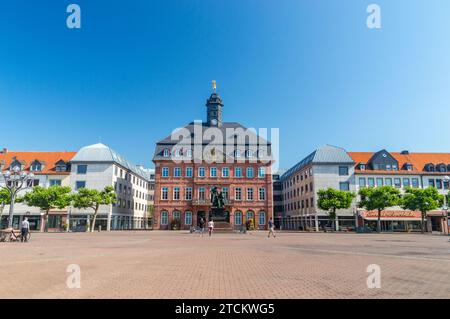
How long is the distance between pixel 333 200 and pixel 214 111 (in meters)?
A: 31.2

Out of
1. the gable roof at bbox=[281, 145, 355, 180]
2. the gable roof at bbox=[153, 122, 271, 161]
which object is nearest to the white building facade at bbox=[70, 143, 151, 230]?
the gable roof at bbox=[153, 122, 271, 161]

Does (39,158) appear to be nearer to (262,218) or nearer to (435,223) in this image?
(262,218)

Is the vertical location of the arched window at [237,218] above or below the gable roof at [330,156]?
below

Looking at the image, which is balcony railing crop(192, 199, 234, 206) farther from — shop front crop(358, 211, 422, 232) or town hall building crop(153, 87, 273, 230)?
shop front crop(358, 211, 422, 232)

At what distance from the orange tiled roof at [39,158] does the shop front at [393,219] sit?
55.8m

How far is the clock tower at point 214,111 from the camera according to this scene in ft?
222

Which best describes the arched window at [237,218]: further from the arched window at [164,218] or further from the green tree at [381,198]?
the green tree at [381,198]

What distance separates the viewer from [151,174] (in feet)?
299

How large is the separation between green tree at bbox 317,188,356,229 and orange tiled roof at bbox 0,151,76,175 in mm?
46967

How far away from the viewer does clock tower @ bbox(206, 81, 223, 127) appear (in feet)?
222

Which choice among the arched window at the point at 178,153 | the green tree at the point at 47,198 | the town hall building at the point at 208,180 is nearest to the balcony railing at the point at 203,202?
the town hall building at the point at 208,180

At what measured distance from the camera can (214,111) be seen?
68250 millimetres

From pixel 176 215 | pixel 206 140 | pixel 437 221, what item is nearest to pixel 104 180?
pixel 176 215
